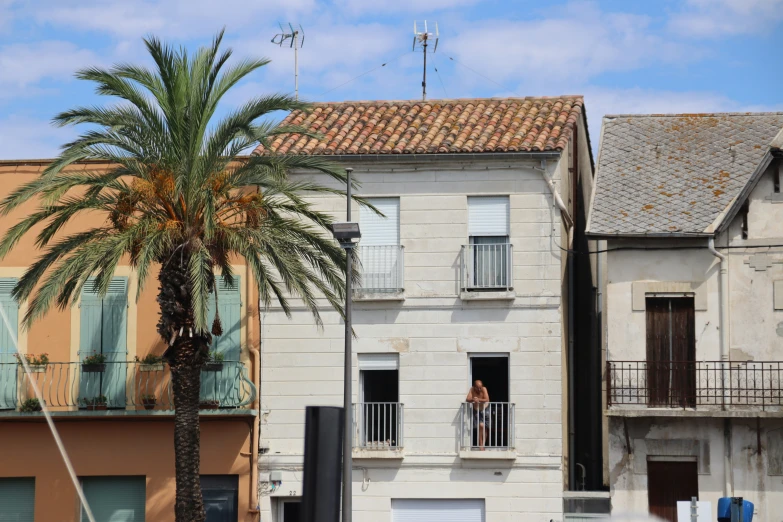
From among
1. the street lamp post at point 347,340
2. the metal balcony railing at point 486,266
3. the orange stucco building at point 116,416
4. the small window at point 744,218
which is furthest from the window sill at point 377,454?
the small window at point 744,218

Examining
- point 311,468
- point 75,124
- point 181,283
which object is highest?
point 75,124

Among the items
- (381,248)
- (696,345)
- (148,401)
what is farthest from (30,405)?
(696,345)

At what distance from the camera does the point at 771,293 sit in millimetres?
24125

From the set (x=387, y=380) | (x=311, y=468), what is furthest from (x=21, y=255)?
(x=311, y=468)

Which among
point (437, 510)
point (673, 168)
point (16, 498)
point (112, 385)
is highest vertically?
point (673, 168)

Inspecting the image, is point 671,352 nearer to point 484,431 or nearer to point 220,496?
point 484,431

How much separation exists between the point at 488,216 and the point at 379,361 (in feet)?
12.2

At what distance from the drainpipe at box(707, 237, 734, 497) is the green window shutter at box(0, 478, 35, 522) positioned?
14.0 m

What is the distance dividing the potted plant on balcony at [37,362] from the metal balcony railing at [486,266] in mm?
8658

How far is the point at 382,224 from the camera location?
25.2 meters

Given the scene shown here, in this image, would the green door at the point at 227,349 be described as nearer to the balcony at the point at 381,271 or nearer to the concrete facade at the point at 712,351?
the balcony at the point at 381,271

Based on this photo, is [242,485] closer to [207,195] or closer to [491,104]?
[207,195]

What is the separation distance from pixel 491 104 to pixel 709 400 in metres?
8.20

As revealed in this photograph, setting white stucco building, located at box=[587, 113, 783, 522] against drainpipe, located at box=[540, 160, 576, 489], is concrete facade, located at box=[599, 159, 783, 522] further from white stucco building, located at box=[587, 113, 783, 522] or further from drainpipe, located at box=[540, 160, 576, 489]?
drainpipe, located at box=[540, 160, 576, 489]
